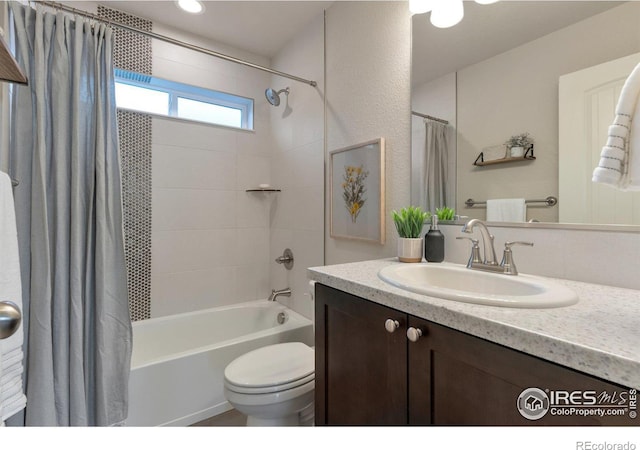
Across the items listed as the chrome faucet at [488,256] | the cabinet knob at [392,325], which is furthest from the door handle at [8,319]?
the chrome faucet at [488,256]

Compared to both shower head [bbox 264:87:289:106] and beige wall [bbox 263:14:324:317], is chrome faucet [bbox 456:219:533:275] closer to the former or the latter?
beige wall [bbox 263:14:324:317]

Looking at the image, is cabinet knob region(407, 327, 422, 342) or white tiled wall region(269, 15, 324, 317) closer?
cabinet knob region(407, 327, 422, 342)

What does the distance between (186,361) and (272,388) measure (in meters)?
0.62

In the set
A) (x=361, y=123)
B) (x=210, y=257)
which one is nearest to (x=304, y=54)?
(x=361, y=123)

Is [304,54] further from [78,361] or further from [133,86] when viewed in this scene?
[78,361]

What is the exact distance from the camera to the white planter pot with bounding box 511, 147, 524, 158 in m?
1.06

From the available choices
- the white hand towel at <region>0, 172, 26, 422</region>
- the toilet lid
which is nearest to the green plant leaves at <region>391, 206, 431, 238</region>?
Result: the toilet lid

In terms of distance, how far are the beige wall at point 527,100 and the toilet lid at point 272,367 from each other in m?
1.04

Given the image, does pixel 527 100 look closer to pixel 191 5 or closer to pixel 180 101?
pixel 191 5

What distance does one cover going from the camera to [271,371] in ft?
4.51

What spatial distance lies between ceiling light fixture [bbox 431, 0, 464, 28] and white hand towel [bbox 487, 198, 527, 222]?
0.79 m

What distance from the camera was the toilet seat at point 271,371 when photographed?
1.27 m

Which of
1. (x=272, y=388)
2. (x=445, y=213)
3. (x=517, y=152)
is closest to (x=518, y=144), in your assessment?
(x=517, y=152)

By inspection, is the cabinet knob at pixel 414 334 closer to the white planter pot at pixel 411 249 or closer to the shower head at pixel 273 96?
the white planter pot at pixel 411 249
